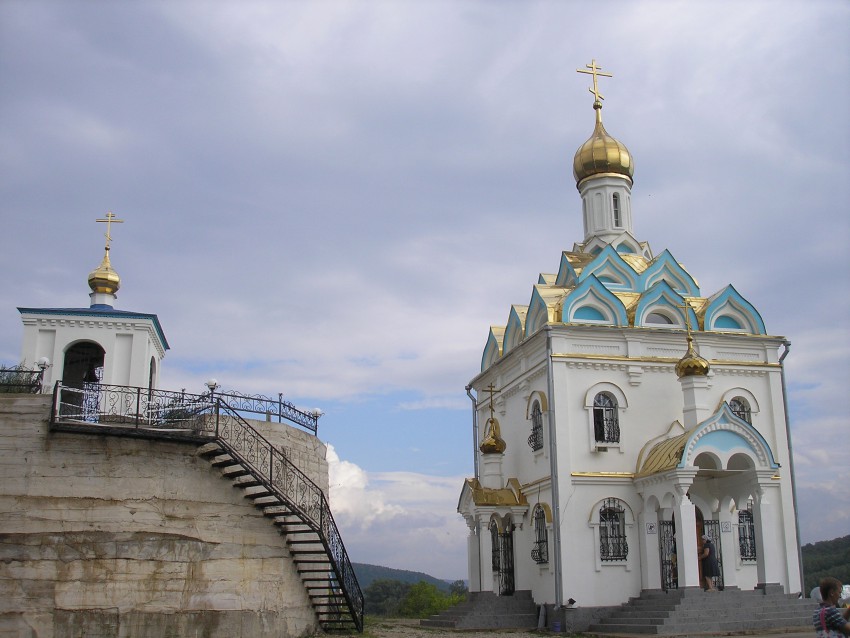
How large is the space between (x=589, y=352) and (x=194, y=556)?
358 inches

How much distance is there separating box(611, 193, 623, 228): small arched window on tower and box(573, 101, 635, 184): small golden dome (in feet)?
1.98

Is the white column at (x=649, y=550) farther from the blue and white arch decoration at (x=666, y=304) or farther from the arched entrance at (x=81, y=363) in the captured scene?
the arched entrance at (x=81, y=363)

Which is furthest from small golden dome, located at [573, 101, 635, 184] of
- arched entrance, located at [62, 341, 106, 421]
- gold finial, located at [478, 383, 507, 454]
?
arched entrance, located at [62, 341, 106, 421]

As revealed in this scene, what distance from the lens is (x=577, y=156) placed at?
2333cm

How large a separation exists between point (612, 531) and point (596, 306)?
4628 millimetres

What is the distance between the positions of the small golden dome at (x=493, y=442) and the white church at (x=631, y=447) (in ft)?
0.10

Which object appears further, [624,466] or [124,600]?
[624,466]

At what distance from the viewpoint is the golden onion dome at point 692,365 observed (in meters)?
17.6

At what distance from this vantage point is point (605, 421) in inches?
717

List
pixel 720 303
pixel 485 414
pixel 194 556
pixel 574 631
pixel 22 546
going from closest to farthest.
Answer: pixel 22 546 → pixel 194 556 → pixel 574 631 → pixel 720 303 → pixel 485 414

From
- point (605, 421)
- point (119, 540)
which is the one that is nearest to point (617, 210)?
→ point (605, 421)

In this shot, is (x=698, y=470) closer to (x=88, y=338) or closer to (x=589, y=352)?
(x=589, y=352)

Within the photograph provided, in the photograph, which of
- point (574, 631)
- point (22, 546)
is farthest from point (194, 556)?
point (574, 631)

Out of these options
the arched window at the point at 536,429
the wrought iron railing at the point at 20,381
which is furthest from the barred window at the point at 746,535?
the wrought iron railing at the point at 20,381
